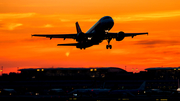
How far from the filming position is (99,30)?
87.4 meters

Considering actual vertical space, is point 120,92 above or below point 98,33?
A: below

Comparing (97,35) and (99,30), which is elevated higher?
(99,30)

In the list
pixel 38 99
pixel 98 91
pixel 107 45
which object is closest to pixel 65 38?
pixel 107 45

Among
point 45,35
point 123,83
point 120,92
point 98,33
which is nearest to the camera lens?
point 98,33

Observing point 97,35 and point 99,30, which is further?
point 97,35

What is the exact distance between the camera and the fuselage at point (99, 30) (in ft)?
277

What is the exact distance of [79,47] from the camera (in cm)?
10044

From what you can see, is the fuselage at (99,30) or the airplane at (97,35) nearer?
the fuselage at (99,30)

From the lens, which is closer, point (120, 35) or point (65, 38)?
point (120, 35)

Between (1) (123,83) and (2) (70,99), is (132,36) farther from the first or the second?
(1) (123,83)

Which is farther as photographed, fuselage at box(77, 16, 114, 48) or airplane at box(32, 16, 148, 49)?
airplane at box(32, 16, 148, 49)

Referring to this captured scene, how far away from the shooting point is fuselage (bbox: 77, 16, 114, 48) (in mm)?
84438

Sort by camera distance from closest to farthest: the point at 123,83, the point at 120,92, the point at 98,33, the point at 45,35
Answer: the point at 98,33 → the point at 45,35 → the point at 120,92 → the point at 123,83

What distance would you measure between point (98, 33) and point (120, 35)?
672 cm
